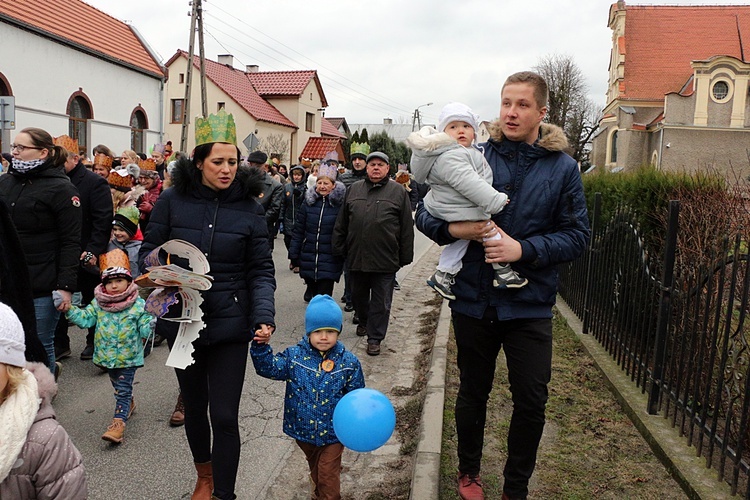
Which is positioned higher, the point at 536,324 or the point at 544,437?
the point at 536,324

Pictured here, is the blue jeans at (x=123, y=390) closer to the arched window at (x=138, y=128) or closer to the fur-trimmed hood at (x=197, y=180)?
the fur-trimmed hood at (x=197, y=180)

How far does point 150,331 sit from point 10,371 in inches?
107

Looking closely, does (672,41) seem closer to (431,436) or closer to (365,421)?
(431,436)

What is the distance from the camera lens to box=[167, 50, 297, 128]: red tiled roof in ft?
127

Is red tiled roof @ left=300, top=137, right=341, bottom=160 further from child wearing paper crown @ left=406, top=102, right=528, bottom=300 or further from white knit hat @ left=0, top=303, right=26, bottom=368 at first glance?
white knit hat @ left=0, top=303, right=26, bottom=368

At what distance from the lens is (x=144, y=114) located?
2358 centimetres

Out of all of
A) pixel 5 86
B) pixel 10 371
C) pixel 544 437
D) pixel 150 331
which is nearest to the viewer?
pixel 10 371

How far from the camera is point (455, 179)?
3047 millimetres

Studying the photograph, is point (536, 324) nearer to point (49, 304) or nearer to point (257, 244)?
point (257, 244)

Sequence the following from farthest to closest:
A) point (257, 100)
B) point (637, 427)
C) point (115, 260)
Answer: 1. point (257, 100)
2. point (115, 260)
3. point (637, 427)

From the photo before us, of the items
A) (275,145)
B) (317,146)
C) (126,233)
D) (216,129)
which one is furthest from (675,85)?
(216,129)

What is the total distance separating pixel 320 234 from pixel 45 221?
3393mm

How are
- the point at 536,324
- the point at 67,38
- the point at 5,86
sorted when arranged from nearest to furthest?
the point at 536,324 → the point at 5,86 → the point at 67,38

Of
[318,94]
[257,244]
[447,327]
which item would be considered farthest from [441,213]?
[318,94]
